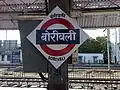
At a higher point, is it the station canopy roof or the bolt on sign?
the station canopy roof

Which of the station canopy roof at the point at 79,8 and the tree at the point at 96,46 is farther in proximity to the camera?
the tree at the point at 96,46

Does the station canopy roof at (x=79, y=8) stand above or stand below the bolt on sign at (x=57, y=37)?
above

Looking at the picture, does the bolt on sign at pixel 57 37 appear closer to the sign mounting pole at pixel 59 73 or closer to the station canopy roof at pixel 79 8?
the sign mounting pole at pixel 59 73

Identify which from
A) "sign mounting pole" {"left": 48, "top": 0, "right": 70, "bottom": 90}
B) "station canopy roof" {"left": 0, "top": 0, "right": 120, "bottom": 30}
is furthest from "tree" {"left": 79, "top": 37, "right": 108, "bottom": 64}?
"sign mounting pole" {"left": 48, "top": 0, "right": 70, "bottom": 90}

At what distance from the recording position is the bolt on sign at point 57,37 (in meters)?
2.59

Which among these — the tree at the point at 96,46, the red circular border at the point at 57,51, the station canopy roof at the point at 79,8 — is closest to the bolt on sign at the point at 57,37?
the red circular border at the point at 57,51

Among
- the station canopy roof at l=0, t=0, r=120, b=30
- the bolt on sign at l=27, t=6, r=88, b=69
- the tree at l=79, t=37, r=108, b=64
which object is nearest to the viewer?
the bolt on sign at l=27, t=6, r=88, b=69

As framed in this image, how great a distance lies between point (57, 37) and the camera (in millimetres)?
2604

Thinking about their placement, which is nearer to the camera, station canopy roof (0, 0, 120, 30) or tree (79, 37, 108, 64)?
station canopy roof (0, 0, 120, 30)

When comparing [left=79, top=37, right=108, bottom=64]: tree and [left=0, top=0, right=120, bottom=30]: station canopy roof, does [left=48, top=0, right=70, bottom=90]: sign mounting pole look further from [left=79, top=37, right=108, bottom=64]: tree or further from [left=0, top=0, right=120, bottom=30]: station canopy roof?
[left=79, top=37, right=108, bottom=64]: tree

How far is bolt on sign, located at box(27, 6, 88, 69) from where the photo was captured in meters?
2.59

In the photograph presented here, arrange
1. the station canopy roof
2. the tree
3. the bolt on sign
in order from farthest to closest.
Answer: the tree < the station canopy roof < the bolt on sign

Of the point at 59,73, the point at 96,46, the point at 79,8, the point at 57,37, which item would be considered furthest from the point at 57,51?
the point at 96,46

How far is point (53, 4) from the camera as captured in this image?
2707 mm
